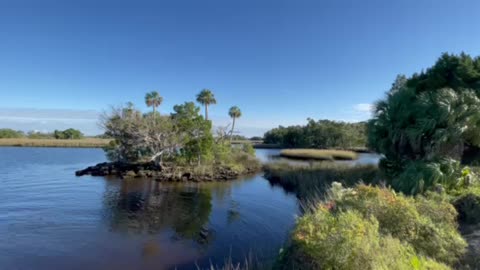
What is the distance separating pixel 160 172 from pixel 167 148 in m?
2.37

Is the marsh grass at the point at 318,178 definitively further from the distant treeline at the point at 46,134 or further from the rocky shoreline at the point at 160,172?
the distant treeline at the point at 46,134

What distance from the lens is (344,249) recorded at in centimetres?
A: 384

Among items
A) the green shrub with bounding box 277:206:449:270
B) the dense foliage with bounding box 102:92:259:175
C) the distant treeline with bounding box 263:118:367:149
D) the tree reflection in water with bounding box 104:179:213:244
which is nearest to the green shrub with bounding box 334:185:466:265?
the green shrub with bounding box 277:206:449:270

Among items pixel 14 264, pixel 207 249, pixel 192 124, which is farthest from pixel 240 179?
pixel 14 264

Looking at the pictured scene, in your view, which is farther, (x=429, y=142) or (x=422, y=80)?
(x=422, y=80)

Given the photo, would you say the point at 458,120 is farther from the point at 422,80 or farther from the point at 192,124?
the point at 192,124

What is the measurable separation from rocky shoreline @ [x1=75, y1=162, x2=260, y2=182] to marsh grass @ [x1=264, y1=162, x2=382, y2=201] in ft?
15.7

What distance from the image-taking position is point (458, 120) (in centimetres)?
1157

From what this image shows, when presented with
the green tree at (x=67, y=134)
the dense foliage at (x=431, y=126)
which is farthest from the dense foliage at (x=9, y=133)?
the dense foliage at (x=431, y=126)

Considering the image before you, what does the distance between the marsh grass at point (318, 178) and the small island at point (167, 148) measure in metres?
5.93

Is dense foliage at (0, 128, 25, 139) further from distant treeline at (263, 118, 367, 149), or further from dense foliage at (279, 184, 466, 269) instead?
dense foliage at (279, 184, 466, 269)

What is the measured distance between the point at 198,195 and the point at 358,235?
1429cm

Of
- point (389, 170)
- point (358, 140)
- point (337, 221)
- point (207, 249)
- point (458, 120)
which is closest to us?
point (337, 221)

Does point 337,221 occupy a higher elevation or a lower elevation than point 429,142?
lower
